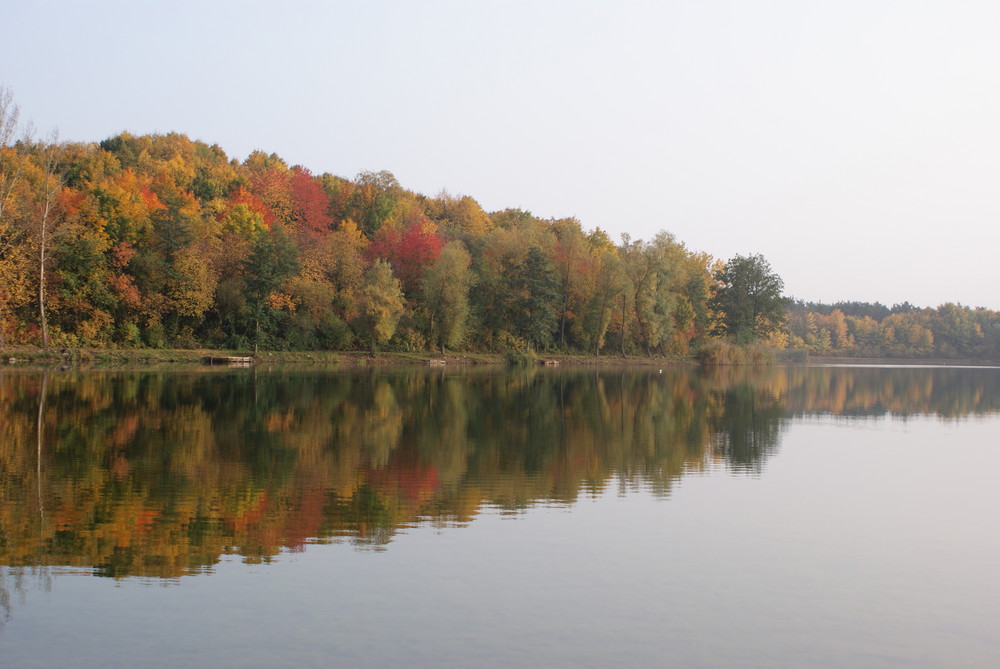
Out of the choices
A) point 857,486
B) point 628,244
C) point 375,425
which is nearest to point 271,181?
point 628,244

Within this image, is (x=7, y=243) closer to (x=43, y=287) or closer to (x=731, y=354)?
(x=43, y=287)

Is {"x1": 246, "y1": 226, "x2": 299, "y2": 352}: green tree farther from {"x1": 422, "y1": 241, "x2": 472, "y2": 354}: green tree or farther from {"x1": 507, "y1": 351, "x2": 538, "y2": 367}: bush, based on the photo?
{"x1": 507, "y1": 351, "x2": 538, "y2": 367}: bush

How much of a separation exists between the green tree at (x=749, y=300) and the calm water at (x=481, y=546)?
224ft

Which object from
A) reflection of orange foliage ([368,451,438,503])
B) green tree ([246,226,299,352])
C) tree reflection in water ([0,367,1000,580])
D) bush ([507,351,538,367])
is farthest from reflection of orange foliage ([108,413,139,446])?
bush ([507,351,538,367])

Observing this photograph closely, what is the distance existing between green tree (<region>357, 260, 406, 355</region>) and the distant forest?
173 millimetres

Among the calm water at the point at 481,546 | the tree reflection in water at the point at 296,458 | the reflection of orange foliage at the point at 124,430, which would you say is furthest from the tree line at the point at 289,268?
the calm water at the point at 481,546

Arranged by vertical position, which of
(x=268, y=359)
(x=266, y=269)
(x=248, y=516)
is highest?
(x=266, y=269)

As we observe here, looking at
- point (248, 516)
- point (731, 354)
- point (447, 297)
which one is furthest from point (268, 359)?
point (248, 516)

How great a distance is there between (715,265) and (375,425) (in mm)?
88517

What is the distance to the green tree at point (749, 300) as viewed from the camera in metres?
89.1

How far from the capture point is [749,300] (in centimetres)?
8956

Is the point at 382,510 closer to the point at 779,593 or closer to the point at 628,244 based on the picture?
the point at 779,593

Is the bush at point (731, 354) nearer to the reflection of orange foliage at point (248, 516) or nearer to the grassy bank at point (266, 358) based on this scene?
the grassy bank at point (266, 358)

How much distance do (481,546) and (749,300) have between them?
84.2 meters
